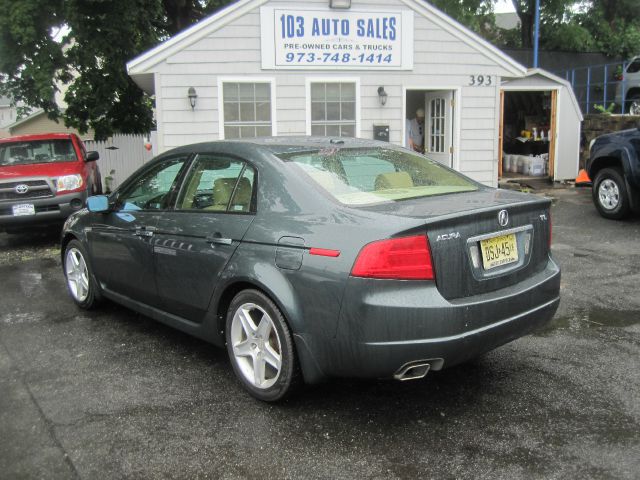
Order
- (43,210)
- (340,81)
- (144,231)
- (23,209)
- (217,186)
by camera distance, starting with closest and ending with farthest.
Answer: (217,186) → (144,231) → (23,209) → (43,210) → (340,81)

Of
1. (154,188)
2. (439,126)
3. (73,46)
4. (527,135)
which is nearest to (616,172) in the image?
(439,126)

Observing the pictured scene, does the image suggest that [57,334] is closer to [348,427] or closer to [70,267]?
[70,267]

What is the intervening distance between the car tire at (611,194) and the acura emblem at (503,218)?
680cm

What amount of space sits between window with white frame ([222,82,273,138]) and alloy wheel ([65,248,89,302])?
521 centimetres

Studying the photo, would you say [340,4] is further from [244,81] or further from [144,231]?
[144,231]

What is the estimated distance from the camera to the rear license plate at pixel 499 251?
10.9ft

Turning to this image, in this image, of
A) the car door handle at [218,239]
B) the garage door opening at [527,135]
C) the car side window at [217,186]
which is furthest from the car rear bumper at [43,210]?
the garage door opening at [527,135]

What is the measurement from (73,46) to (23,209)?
775cm

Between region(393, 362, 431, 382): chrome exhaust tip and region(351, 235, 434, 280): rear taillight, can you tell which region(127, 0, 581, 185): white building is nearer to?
region(351, 235, 434, 280): rear taillight

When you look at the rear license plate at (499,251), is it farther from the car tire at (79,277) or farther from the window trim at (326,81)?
the window trim at (326,81)

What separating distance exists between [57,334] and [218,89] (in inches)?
247

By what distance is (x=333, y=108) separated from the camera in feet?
36.2

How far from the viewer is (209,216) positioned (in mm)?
3939

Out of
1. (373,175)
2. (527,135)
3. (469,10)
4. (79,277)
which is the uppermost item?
(469,10)
